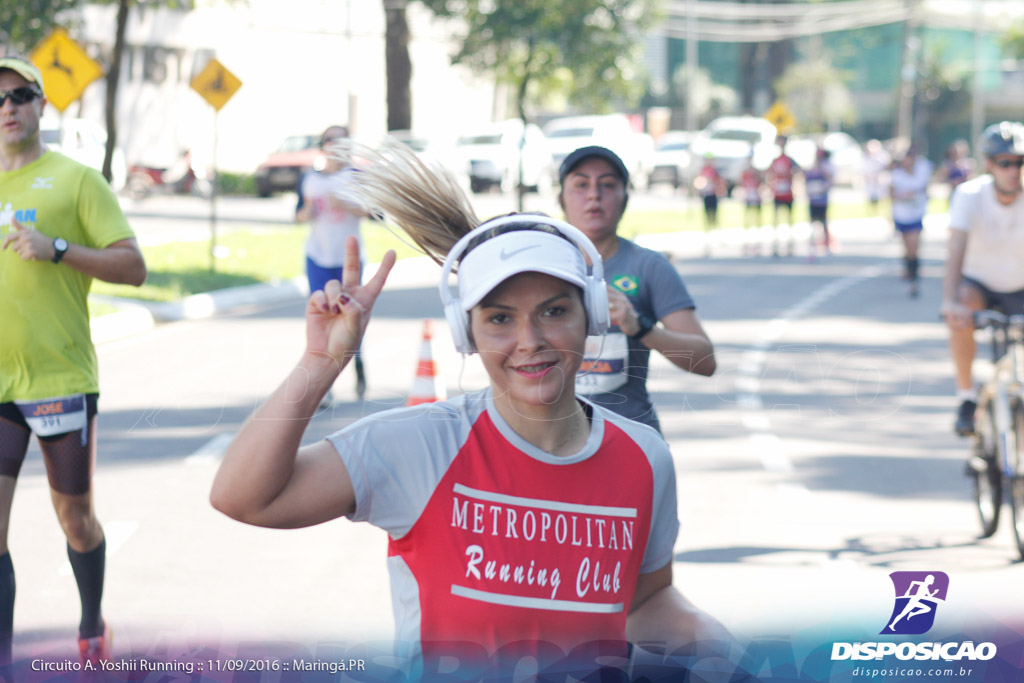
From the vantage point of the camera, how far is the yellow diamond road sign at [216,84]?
70.9ft

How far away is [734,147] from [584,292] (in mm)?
49064

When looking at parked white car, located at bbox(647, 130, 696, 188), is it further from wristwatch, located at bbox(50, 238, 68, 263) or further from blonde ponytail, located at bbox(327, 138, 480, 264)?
blonde ponytail, located at bbox(327, 138, 480, 264)

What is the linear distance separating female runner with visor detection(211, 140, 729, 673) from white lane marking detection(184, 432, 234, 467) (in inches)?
263

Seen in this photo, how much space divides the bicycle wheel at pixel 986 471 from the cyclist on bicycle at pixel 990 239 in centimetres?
8

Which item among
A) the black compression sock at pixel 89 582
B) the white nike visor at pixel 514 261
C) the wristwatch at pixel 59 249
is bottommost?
the black compression sock at pixel 89 582

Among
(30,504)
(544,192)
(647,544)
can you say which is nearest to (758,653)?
(647,544)

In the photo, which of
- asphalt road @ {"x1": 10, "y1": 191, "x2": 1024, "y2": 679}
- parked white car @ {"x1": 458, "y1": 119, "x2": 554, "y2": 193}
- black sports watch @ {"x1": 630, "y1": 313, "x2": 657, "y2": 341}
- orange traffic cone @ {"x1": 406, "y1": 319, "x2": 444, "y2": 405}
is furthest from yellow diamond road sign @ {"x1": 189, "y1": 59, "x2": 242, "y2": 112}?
parked white car @ {"x1": 458, "y1": 119, "x2": 554, "y2": 193}

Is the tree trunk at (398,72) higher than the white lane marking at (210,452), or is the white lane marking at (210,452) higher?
the tree trunk at (398,72)

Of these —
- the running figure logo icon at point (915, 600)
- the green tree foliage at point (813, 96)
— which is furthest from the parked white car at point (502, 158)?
the running figure logo icon at point (915, 600)

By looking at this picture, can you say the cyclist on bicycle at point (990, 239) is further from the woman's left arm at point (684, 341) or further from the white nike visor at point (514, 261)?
the white nike visor at point (514, 261)

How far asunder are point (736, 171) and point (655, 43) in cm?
4854

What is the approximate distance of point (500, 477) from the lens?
7.95ft

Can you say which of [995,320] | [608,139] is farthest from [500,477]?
[608,139]

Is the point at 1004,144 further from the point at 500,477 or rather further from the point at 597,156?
the point at 500,477
